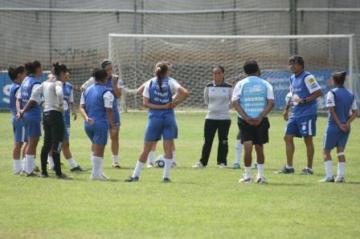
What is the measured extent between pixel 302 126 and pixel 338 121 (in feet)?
4.92

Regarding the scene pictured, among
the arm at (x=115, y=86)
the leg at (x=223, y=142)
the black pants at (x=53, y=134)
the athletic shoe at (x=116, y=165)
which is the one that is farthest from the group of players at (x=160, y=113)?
the leg at (x=223, y=142)

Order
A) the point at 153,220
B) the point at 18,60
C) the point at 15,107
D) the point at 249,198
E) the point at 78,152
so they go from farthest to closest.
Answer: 1. the point at 18,60
2. the point at 78,152
3. the point at 15,107
4. the point at 249,198
5. the point at 153,220

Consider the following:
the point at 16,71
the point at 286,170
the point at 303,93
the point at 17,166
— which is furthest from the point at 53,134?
the point at 303,93

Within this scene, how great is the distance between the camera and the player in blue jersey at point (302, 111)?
53.8 ft

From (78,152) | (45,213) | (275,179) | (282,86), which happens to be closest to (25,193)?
(45,213)

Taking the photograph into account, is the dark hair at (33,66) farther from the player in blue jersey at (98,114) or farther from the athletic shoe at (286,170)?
the athletic shoe at (286,170)

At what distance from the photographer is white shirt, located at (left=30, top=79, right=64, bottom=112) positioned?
15320 mm

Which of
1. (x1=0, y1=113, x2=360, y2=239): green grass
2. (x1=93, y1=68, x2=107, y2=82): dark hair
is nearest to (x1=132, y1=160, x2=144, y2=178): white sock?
(x1=0, y1=113, x2=360, y2=239): green grass

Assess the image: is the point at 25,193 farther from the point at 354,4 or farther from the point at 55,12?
the point at 354,4

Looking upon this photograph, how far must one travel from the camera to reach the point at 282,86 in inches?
1382

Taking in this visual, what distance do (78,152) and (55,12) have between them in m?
22.8

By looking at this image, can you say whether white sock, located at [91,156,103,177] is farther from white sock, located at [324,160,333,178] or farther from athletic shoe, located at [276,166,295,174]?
white sock, located at [324,160,333,178]

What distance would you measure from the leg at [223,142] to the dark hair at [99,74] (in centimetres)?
397

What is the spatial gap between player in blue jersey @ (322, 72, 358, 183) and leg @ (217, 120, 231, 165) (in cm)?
336
